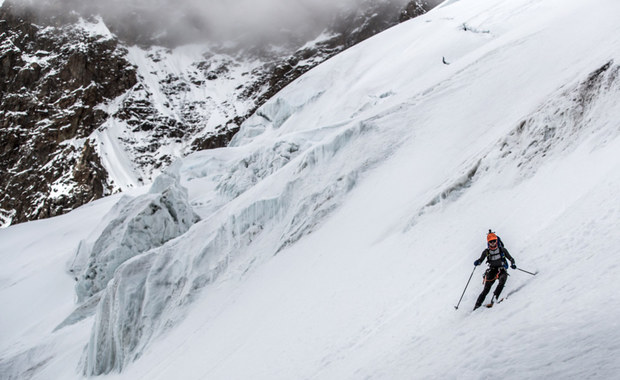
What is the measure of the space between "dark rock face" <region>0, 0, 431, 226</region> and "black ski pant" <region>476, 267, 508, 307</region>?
371 ft

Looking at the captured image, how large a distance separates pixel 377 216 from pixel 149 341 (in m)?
13.4

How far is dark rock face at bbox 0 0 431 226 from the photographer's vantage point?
388ft

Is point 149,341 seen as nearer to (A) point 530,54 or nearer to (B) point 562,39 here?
(A) point 530,54

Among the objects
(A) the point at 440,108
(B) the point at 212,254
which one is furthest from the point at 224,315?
(A) the point at 440,108

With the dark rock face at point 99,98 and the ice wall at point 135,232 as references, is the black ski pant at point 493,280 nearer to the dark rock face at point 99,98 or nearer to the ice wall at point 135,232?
the ice wall at point 135,232

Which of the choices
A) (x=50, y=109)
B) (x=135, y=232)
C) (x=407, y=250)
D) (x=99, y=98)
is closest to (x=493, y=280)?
(x=407, y=250)

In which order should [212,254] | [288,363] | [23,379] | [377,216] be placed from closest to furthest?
[288,363] < [377,216] < [212,254] < [23,379]

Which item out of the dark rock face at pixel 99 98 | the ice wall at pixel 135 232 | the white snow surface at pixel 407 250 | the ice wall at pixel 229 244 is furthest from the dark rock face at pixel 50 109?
the ice wall at pixel 229 244

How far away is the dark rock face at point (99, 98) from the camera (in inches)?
4660

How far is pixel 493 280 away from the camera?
8.44 meters

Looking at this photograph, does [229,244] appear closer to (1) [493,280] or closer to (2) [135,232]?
(2) [135,232]

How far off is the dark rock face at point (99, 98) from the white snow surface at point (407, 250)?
293 ft

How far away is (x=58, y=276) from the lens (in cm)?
4062

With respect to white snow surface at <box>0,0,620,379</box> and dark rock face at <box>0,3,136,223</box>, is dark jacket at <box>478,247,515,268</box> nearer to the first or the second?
white snow surface at <box>0,0,620,379</box>
